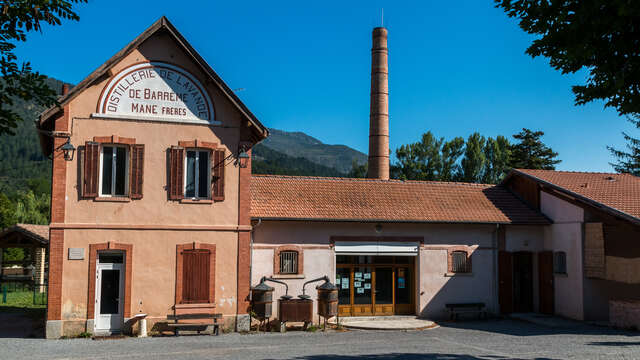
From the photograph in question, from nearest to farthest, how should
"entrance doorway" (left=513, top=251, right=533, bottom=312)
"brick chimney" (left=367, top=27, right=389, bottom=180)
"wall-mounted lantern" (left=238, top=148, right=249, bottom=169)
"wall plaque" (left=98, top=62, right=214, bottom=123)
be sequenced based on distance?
"wall plaque" (left=98, top=62, right=214, bottom=123) → "wall-mounted lantern" (left=238, top=148, right=249, bottom=169) → "entrance doorway" (left=513, top=251, right=533, bottom=312) → "brick chimney" (left=367, top=27, right=389, bottom=180)

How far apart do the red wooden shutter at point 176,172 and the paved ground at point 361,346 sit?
4002 mm

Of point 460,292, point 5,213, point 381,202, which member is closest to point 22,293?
point 5,213

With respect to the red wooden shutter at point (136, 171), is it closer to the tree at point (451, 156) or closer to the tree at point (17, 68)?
the tree at point (17, 68)

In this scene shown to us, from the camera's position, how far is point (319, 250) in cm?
1961

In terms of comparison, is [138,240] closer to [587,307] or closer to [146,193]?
[146,193]

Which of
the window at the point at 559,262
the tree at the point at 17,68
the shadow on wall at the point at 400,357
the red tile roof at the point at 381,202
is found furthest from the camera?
the window at the point at 559,262

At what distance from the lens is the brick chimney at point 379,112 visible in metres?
32.7

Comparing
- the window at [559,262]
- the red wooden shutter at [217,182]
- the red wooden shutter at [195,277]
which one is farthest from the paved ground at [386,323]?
the red wooden shutter at [217,182]

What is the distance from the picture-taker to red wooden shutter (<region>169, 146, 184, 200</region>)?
16.9m

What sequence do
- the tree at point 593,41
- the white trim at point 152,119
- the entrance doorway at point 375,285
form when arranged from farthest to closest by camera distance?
the entrance doorway at point 375,285, the white trim at point 152,119, the tree at point 593,41

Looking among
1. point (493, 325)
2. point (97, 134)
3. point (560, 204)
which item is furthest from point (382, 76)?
point (97, 134)

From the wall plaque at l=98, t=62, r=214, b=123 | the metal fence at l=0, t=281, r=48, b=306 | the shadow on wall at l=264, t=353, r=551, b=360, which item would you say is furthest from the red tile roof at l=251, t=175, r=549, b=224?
the metal fence at l=0, t=281, r=48, b=306

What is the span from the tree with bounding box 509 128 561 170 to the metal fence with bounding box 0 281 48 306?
36107 millimetres

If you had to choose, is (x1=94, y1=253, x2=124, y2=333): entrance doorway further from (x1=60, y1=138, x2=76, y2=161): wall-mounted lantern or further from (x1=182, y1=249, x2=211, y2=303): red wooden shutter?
(x1=60, y1=138, x2=76, y2=161): wall-mounted lantern
